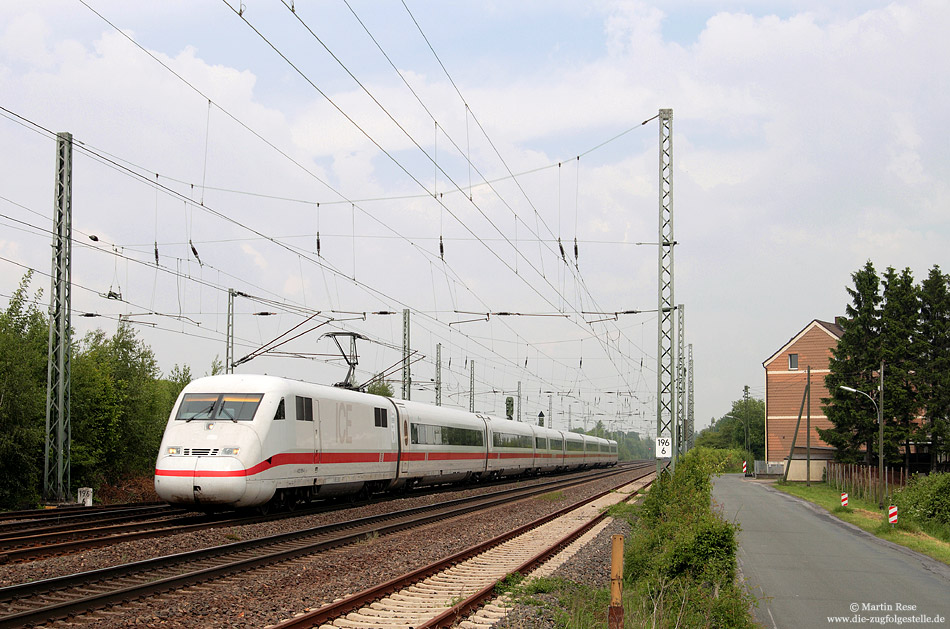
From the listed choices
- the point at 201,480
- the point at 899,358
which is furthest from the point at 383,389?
the point at 201,480

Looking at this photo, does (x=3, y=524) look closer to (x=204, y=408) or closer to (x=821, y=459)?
(x=204, y=408)

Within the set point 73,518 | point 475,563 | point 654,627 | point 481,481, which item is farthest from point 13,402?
point 481,481

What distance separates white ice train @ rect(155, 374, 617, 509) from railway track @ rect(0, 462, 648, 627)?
7.61 feet

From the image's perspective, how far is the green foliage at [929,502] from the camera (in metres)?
28.8

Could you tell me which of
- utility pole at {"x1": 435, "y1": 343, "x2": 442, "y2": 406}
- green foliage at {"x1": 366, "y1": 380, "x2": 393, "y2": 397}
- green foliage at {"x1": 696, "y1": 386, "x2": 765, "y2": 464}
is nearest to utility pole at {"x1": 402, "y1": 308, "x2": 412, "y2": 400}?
utility pole at {"x1": 435, "y1": 343, "x2": 442, "y2": 406}

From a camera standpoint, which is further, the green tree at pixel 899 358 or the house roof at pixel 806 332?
the house roof at pixel 806 332

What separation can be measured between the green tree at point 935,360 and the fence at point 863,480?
9.54 feet

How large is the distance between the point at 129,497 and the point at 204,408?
1521 centimetres

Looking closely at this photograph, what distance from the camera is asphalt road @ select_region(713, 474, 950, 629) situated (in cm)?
1130

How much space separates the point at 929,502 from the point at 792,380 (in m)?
44.9

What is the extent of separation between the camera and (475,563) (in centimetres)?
1408

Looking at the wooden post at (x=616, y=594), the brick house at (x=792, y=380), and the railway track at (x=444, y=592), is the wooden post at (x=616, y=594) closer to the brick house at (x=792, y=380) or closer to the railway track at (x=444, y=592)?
the railway track at (x=444, y=592)

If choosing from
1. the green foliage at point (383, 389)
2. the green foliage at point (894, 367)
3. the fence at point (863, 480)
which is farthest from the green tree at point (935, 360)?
the green foliage at point (383, 389)

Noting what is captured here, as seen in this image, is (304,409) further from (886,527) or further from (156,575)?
(886,527)
